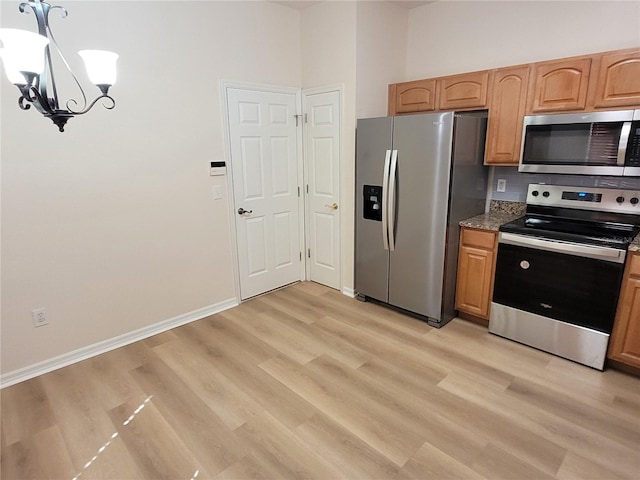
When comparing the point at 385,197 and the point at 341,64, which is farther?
the point at 341,64

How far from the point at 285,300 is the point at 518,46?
306 centimetres

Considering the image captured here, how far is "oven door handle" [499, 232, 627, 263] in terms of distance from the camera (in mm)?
2346

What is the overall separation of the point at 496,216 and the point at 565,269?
811 mm

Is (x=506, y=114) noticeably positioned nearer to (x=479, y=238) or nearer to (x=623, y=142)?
(x=623, y=142)

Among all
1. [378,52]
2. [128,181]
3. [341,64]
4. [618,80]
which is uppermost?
[378,52]

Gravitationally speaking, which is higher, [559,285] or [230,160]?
[230,160]

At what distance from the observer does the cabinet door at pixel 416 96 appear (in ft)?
10.9

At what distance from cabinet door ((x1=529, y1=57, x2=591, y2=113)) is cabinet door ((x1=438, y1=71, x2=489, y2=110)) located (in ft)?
1.24

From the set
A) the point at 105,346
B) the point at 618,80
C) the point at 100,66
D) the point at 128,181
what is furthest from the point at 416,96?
the point at 105,346

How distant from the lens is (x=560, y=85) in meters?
2.59

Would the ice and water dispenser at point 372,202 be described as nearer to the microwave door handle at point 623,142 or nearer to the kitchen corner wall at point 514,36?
the kitchen corner wall at point 514,36

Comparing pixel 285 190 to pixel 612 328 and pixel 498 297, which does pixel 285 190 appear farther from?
pixel 612 328

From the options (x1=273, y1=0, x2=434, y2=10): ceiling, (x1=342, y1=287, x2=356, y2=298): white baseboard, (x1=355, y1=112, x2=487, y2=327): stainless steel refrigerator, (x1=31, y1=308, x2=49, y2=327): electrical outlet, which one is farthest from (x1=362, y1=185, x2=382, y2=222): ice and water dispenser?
(x1=31, y1=308, x2=49, y2=327): electrical outlet

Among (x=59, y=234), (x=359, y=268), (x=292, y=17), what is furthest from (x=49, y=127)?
(x=359, y=268)
